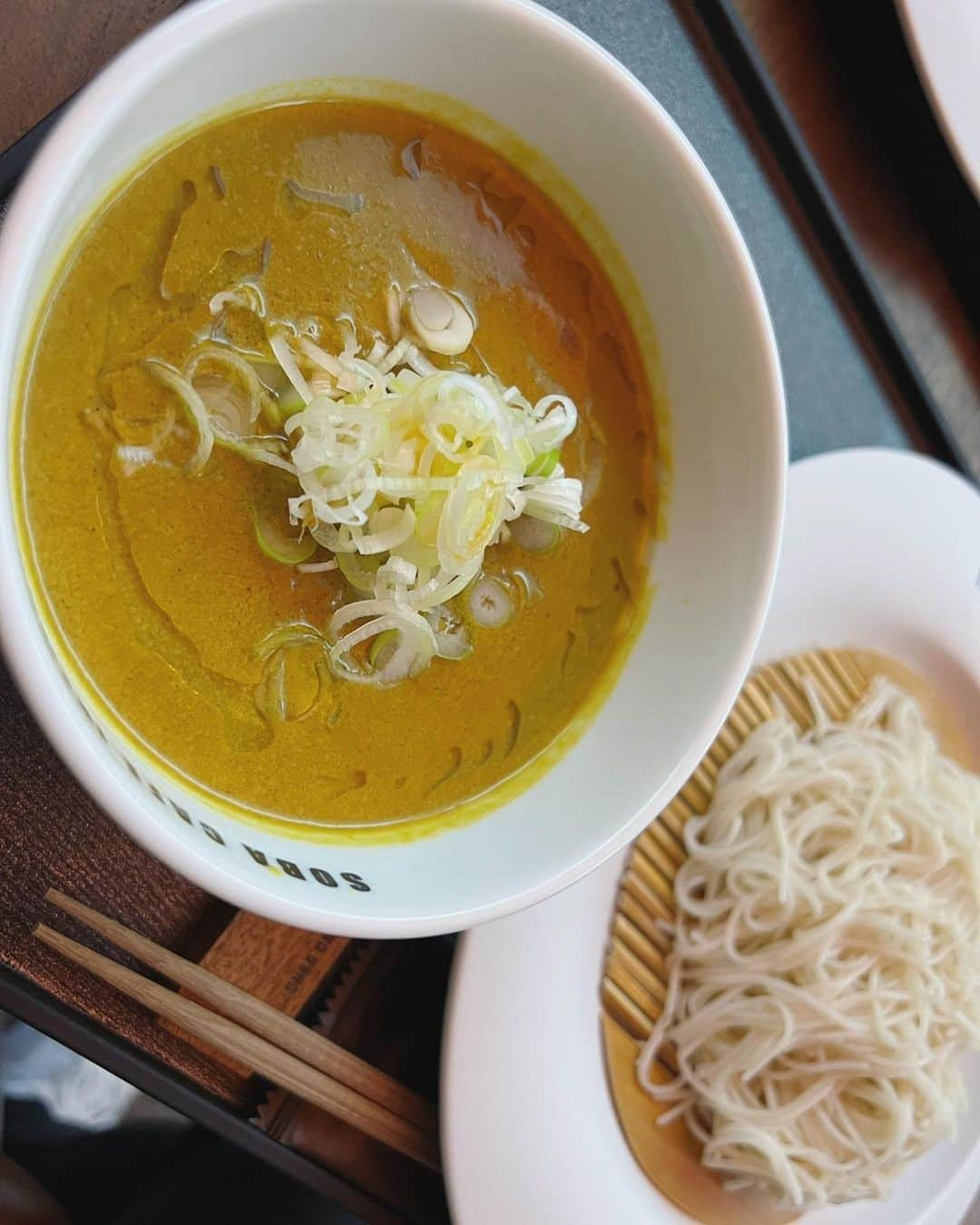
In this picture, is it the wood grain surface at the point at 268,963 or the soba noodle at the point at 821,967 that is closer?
the wood grain surface at the point at 268,963

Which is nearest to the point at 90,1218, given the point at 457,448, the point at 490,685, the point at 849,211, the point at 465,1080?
the point at 465,1080

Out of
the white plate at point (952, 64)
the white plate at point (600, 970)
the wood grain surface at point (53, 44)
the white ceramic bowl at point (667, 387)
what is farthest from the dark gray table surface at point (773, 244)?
the wood grain surface at point (53, 44)

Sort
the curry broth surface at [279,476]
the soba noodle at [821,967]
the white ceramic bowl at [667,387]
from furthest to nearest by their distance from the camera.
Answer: the soba noodle at [821,967] → the curry broth surface at [279,476] → the white ceramic bowl at [667,387]

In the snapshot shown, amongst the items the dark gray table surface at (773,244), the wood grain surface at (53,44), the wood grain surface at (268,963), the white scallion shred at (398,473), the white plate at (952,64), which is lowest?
the wood grain surface at (268,963)

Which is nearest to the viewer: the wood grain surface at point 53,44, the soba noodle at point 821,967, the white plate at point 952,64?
the wood grain surface at point 53,44

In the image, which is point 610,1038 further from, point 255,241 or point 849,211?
point 849,211

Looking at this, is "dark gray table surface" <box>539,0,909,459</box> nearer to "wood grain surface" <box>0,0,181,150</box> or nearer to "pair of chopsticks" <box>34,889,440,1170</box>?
"wood grain surface" <box>0,0,181,150</box>

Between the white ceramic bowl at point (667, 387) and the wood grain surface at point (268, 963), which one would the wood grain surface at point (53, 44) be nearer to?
the white ceramic bowl at point (667, 387)

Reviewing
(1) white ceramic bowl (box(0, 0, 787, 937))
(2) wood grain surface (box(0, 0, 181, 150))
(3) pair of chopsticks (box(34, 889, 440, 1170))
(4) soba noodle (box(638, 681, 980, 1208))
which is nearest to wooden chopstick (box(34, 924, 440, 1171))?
(3) pair of chopsticks (box(34, 889, 440, 1170))
